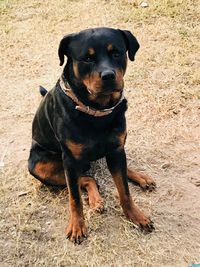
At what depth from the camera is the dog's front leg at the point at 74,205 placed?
334cm

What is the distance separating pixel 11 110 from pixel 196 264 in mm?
2706

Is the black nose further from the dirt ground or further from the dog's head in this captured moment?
the dirt ground

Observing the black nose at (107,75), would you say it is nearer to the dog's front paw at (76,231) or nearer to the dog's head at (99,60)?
the dog's head at (99,60)

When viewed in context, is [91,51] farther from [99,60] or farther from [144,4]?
[144,4]

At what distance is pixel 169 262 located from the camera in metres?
3.38

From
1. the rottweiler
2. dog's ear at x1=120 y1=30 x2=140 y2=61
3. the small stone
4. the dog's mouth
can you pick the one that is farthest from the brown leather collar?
the small stone

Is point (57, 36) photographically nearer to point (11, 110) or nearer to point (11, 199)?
point (11, 110)

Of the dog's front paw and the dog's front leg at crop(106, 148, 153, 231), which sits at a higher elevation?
the dog's front leg at crop(106, 148, 153, 231)

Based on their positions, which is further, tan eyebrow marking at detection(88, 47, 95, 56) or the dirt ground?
the dirt ground

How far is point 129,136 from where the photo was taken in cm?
461

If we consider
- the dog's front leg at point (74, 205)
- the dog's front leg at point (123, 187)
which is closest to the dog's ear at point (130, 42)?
the dog's front leg at point (123, 187)

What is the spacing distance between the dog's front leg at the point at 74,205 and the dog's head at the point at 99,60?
1.82ft

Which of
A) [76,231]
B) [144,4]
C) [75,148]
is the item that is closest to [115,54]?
[75,148]

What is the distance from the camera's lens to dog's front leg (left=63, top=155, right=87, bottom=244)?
334 centimetres
